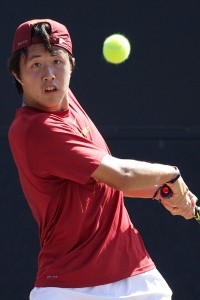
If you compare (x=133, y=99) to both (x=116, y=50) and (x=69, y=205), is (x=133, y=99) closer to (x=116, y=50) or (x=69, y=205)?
(x=116, y=50)

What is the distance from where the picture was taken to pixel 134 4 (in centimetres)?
460

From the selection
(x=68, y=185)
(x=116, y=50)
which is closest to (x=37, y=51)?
(x=68, y=185)

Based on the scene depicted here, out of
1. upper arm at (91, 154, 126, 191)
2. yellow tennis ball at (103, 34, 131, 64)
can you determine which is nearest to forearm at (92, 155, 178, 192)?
upper arm at (91, 154, 126, 191)

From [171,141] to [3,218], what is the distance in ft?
3.46

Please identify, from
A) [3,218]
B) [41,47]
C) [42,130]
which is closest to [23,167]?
[42,130]

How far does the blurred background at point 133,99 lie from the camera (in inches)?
181

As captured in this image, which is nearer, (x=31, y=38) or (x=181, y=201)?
(x=31, y=38)

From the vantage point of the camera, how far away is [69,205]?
9.27ft

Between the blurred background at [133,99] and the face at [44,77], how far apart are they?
1.71m

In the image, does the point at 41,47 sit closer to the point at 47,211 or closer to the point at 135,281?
the point at 47,211

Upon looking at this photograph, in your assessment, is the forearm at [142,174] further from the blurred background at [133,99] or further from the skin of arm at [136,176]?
the blurred background at [133,99]

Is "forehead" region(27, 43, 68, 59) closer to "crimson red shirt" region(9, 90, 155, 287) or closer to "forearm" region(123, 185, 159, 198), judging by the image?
"crimson red shirt" region(9, 90, 155, 287)

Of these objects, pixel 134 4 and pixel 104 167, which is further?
pixel 134 4

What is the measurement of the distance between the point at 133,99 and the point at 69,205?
1893 mm
